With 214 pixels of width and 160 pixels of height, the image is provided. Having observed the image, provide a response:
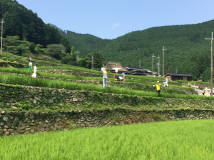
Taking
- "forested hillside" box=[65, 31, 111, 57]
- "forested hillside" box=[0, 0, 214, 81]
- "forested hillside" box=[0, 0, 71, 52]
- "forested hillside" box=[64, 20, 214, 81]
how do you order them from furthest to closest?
"forested hillside" box=[65, 31, 111, 57] < "forested hillside" box=[64, 20, 214, 81] < "forested hillside" box=[0, 0, 214, 81] < "forested hillside" box=[0, 0, 71, 52]

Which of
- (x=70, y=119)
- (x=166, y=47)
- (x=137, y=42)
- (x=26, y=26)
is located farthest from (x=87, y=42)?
(x=70, y=119)

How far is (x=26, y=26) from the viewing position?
242ft

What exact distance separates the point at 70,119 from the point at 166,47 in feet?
399

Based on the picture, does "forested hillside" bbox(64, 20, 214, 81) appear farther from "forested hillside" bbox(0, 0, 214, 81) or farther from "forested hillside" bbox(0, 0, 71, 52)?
"forested hillside" bbox(0, 0, 71, 52)

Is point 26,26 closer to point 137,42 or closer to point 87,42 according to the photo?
point 87,42

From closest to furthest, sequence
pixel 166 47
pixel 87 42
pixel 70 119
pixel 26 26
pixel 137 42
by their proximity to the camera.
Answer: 1. pixel 70 119
2. pixel 26 26
3. pixel 166 47
4. pixel 137 42
5. pixel 87 42

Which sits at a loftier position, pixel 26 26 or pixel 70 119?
pixel 26 26

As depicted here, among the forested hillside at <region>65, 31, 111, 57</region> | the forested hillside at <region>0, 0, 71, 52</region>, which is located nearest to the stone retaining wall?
the forested hillside at <region>0, 0, 71, 52</region>

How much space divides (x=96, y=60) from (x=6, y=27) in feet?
120

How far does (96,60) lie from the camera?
63594 millimetres

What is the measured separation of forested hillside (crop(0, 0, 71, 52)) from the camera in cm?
6934

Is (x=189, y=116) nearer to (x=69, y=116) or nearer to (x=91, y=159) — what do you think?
(x=69, y=116)

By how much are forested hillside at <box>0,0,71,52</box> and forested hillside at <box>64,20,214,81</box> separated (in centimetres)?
3971

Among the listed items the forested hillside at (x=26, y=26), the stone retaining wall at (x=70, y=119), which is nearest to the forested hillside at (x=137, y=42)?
the forested hillside at (x=26, y=26)
